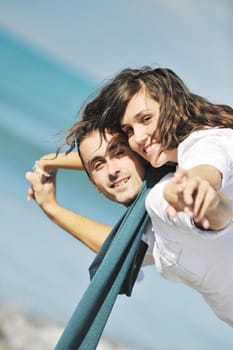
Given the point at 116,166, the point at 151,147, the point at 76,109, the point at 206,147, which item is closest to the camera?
the point at 206,147

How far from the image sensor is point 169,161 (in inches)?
66.2

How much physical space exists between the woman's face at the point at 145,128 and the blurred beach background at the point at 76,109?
217 centimetres

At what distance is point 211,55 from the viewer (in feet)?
25.8

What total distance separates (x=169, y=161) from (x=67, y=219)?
21.1 inches

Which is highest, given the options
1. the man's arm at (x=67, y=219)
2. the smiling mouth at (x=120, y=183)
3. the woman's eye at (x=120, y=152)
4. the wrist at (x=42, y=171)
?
the woman's eye at (x=120, y=152)

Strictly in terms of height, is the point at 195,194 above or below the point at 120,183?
above

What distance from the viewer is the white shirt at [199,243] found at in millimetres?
1401

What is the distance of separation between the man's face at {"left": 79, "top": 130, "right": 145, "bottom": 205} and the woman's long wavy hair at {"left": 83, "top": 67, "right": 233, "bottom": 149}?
0.04 metres

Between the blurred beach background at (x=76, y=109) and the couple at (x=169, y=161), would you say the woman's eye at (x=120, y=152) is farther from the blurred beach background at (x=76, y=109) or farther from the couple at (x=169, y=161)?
the blurred beach background at (x=76, y=109)

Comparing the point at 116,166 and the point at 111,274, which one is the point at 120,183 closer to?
the point at 116,166

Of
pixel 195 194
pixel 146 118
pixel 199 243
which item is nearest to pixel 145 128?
pixel 146 118

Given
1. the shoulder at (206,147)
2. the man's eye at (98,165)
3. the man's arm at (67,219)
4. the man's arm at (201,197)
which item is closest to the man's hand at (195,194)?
the man's arm at (201,197)

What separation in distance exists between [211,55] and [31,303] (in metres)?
4.54

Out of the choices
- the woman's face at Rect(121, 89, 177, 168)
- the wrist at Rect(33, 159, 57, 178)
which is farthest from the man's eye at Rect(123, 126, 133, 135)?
the wrist at Rect(33, 159, 57, 178)
